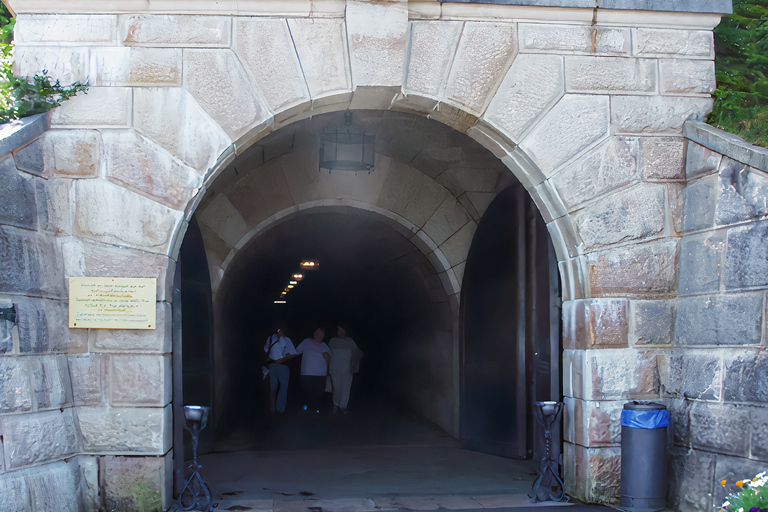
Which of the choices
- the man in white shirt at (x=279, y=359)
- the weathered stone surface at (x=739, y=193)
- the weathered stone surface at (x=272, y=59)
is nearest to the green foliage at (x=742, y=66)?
the weathered stone surface at (x=739, y=193)

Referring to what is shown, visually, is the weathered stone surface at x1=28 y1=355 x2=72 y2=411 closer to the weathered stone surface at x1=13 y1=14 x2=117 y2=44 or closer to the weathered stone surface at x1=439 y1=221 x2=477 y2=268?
the weathered stone surface at x1=13 y1=14 x2=117 y2=44

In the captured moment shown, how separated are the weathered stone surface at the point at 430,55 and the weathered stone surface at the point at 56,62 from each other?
2.41 meters

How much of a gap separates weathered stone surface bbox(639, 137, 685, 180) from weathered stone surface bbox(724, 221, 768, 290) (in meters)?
0.78

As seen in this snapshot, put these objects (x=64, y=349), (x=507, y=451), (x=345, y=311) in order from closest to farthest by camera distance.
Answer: (x=64, y=349), (x=507, y=451), (x=345, y=311)

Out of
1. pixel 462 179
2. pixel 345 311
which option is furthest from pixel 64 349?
pixel 345 311

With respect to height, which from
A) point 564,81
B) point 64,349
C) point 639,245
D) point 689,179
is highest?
point 564,81

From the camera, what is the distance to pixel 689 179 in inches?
197

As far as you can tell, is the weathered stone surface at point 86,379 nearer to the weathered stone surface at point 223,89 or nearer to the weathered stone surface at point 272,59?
the weathered stone surface at point 223,89

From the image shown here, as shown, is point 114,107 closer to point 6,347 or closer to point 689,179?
point 6,347

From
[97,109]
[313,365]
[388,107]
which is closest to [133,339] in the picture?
[97,109]

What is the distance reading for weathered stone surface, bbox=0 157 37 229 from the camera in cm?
414

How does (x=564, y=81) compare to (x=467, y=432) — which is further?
(x=467, y=432)

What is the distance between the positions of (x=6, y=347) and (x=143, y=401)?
965 millimetres

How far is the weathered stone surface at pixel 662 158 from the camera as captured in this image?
507 centimetres
